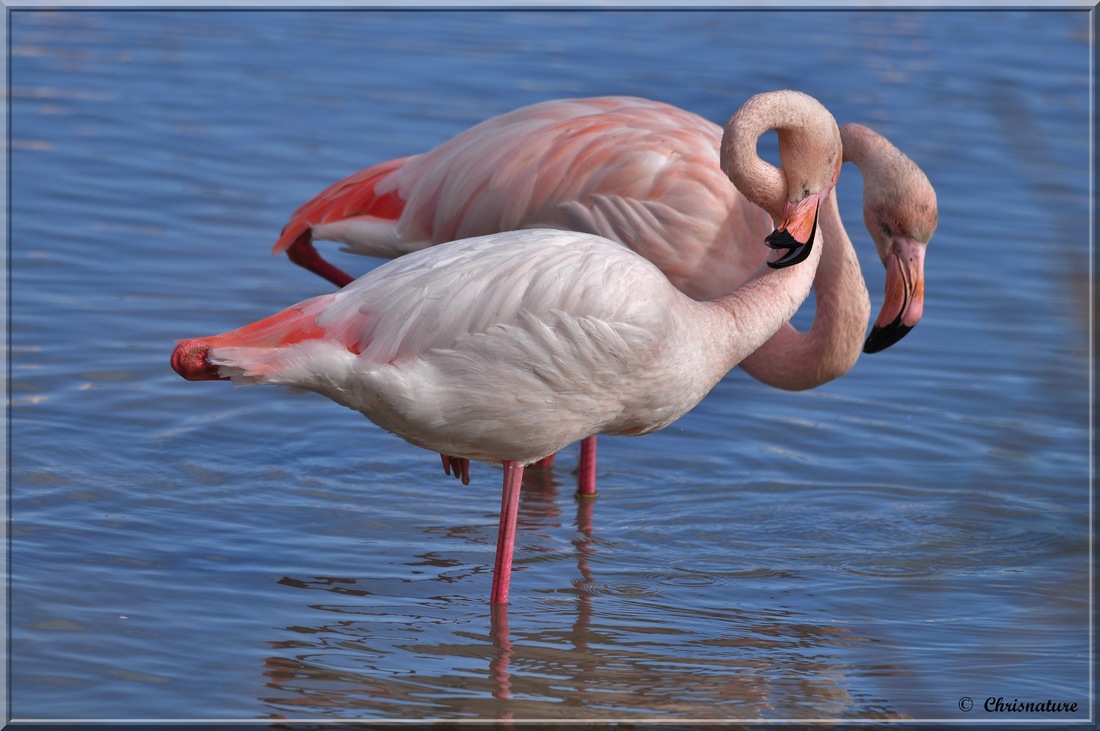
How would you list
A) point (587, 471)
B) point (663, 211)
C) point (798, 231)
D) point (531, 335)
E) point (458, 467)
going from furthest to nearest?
1. point (587, 471)
2. point (663, 211)
3. point (458, 467)
4. point (798, 231)
5. point (531, 335)

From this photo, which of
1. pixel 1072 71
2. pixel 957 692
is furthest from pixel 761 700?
pixel 1072 71

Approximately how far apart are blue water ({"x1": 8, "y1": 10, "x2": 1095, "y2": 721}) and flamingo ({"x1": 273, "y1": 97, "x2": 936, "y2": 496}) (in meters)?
0.52

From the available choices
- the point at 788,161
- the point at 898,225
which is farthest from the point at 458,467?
the point at 898,225

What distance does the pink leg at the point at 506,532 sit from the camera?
3.85 meters

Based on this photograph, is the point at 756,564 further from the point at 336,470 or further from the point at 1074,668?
the point at 336,470

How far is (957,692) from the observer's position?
11.4 ft

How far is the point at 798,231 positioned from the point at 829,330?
1.01 metres

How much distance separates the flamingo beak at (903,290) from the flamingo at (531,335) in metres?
0.89

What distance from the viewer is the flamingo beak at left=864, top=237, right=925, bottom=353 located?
15.0ft

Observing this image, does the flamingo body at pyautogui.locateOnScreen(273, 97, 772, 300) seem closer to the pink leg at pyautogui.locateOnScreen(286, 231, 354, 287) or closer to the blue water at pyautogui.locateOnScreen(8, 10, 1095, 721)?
the pink leg at pyautogui.locateOnScreen(286, 231, 354, 287)

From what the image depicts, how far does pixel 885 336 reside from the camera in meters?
4.65

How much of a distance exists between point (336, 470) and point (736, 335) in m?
1.86

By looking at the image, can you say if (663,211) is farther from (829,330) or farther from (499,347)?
(499,347)

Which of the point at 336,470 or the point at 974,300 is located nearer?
the point at 336,470
